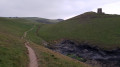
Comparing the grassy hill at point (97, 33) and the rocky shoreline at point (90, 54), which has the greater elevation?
the grassy hill at point (97, 33)

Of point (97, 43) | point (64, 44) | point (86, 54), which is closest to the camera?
point (86, 54)

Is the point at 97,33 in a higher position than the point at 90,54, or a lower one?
higher

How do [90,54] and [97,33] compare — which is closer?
[90,54]

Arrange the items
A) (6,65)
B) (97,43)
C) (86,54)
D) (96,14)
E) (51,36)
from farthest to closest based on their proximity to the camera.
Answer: (96,14) → (51,36) → (97,43) → (86,54) → (6,65)

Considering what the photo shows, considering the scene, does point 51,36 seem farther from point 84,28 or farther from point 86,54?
point 86,54

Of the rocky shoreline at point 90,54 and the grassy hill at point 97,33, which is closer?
the rocky shoreline at point 90,54

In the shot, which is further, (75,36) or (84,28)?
(84,28)

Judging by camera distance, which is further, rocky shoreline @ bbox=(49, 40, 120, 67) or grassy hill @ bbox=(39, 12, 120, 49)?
grassy hill @ bbox=(39, 12, 120, 49)

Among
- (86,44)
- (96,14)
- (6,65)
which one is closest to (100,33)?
(86,44)

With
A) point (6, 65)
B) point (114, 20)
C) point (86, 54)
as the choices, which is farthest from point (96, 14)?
point (6, 65)

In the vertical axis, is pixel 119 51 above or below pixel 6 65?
below

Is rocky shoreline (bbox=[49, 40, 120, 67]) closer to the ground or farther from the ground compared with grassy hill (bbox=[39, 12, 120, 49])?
closer to the ground

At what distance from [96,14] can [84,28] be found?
20779 mm

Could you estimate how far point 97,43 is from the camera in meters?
61.0
